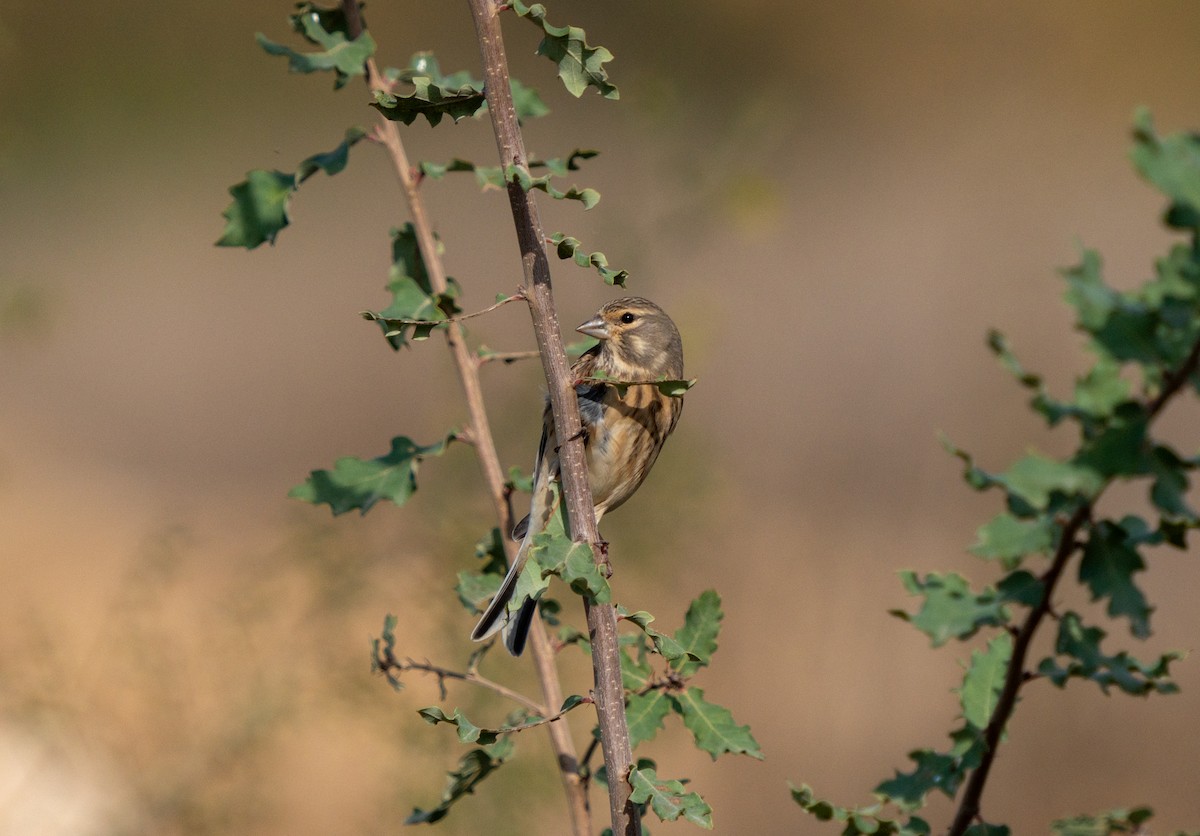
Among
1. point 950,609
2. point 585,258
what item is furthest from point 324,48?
point 950,609

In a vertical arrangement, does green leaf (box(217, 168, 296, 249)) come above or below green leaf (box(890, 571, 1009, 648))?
above

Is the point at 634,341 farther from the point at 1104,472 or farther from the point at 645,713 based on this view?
the point at 1104,472

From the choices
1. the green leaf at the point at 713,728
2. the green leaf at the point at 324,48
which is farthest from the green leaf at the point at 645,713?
the green leaf at the point at 324,48

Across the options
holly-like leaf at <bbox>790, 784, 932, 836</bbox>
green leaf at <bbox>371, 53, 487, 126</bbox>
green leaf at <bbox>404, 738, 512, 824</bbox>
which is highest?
green leaf at <bbox>371, 53, 487, 126</bbox>

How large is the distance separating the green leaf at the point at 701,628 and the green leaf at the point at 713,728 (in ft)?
0.14

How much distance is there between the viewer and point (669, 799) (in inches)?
49.9

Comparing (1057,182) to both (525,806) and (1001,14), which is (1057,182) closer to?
(1001,14)

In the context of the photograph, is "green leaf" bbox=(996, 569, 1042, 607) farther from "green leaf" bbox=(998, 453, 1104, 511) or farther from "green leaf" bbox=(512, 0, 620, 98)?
"green leaf" bbox=(512, 0, 620, 98)

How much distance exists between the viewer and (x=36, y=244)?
644 cm

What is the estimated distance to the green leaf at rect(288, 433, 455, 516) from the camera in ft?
5.58

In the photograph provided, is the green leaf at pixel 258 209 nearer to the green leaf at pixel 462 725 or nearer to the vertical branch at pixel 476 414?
the vertical branch at pixel 476 414

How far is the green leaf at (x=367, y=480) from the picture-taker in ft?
5.58

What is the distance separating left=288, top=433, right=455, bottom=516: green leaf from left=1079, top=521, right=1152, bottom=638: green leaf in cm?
100

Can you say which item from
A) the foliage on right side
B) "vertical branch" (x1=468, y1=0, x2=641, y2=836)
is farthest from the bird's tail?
the foliage on right side
